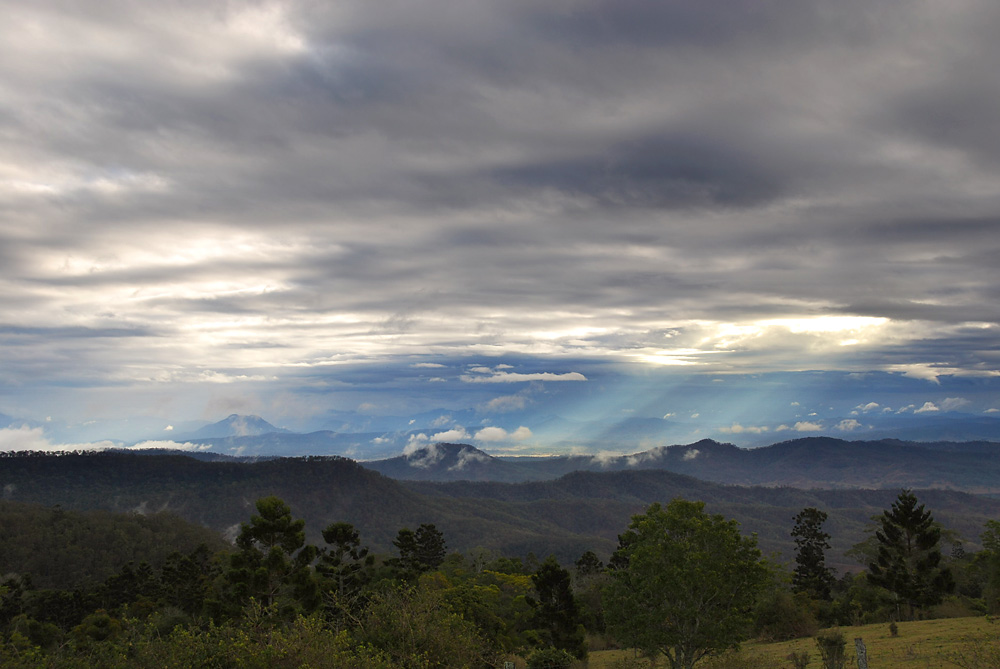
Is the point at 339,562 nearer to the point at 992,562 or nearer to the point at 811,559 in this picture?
the point at 992,562

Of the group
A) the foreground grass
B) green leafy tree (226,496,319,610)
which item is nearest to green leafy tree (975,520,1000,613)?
the foreground grass

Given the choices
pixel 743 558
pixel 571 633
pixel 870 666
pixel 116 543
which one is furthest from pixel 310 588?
pixel 116 543

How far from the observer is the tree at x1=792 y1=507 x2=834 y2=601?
8838 cm

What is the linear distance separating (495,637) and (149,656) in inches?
921

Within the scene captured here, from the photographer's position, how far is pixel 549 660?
3422 cm

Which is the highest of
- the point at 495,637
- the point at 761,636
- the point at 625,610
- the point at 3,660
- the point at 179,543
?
the point at 3,660

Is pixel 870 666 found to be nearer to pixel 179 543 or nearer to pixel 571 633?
pixel 571 633

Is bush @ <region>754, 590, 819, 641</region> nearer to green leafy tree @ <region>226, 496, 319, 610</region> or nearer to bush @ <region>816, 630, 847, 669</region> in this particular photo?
bush @ <region>816, 630, 847, 669</region>

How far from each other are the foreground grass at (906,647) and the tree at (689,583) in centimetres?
157

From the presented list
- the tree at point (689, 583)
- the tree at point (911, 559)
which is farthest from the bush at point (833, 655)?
the tree at point (911, 559)

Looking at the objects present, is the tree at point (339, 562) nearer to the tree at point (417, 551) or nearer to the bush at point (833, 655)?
the tree at point (417, 551)

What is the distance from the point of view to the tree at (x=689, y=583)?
3125 cm

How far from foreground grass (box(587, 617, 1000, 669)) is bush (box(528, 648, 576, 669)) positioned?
272cm

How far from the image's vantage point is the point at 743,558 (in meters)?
32.5
